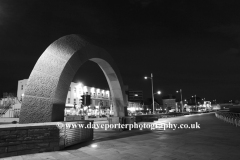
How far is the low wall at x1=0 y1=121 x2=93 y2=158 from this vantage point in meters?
6.05

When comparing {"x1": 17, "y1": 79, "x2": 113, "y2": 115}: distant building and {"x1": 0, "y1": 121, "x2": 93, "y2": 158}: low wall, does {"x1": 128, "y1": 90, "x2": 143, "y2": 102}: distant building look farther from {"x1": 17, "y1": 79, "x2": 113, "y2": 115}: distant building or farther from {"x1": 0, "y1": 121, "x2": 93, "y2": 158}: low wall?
{"x1": 17, "y1": 79, "x2": 113, "y2": 115}: distant building

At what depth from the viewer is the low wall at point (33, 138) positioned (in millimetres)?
6055

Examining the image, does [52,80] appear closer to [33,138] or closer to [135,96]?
[33,138]

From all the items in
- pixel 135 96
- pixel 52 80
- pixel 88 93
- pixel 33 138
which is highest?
pixel 88 93

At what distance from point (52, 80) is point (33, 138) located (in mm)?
2678

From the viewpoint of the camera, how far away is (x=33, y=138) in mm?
6621

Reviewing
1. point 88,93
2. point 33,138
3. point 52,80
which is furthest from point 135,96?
point 88,93

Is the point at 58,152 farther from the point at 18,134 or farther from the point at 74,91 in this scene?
the point at 74,91

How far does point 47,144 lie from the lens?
6.91 metres

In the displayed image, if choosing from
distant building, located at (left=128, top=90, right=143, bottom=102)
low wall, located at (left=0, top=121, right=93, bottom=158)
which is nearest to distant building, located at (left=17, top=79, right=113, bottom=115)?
distant building, located at (left=128, top=90, right=143, bottom=102)

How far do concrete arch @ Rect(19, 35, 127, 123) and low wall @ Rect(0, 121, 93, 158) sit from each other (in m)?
0.87

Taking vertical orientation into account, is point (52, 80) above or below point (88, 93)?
below

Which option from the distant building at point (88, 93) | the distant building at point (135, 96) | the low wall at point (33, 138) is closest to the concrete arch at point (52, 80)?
the low wall at point (33, 138)

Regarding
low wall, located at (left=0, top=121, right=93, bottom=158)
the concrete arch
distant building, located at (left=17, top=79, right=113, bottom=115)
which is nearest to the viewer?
low wall, located at (left=0, top=121, right=93, bottom=158)
